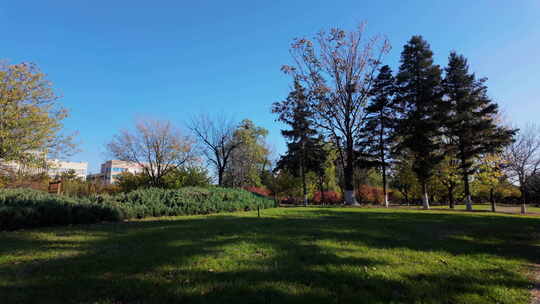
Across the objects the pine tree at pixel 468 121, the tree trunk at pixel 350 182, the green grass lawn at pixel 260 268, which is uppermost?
the pine tree at pixel 468 121

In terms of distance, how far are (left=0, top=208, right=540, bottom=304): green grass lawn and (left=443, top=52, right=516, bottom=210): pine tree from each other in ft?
54.2

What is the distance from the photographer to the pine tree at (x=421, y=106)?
20.0m

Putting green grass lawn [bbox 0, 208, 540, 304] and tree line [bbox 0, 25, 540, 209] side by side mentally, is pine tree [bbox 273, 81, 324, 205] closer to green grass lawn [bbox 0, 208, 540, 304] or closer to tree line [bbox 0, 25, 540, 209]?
tree line [bbox 0, 25, 540, 209]

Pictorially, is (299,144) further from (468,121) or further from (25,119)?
(25,119)

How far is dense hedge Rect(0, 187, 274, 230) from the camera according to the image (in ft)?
25.0

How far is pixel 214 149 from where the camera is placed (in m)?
26.2

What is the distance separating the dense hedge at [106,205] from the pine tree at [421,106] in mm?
13943

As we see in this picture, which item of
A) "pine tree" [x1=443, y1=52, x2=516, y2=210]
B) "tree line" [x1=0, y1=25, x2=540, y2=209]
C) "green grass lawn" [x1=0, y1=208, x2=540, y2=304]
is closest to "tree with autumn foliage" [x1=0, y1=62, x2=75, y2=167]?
"tree line" [x1=0, y1=25, x2=540, y2=209]

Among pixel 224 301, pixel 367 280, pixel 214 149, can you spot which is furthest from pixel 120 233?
pixel 214 149

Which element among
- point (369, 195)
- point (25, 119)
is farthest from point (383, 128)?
point (25, 119)

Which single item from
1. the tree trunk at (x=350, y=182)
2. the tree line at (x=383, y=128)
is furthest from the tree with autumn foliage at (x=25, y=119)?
the tree trunk at (x=350, y=182)

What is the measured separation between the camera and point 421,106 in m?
20.4

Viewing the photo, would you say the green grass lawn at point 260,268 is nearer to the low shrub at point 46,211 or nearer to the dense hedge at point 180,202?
the low shrub at point 46,211

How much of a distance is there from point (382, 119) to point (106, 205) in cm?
2220
